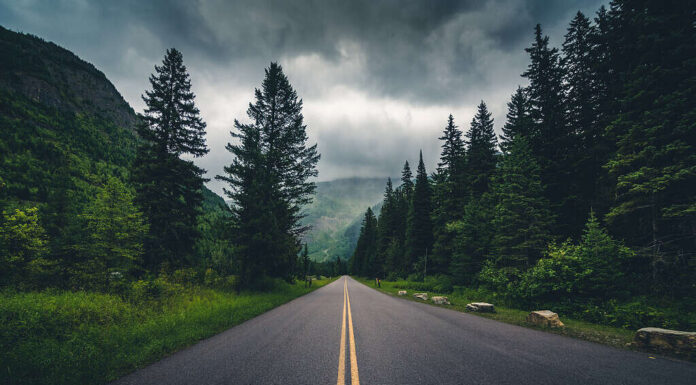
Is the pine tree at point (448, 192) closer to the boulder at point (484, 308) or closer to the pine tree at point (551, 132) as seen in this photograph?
the pine tree at point (551, 132)

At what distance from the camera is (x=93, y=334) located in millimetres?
5586

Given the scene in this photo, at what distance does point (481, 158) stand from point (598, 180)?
10.5 m

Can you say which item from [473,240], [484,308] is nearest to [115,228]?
[484,308]

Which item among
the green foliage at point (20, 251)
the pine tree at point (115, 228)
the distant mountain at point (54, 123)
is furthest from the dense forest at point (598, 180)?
the green foliage at point (20, 251)

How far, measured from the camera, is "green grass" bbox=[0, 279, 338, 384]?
379cm

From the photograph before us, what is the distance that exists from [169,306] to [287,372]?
7882mm

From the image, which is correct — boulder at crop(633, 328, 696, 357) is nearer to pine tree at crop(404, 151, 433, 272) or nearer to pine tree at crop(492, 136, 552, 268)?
pine tree at crop(492, 136, 552, 268)

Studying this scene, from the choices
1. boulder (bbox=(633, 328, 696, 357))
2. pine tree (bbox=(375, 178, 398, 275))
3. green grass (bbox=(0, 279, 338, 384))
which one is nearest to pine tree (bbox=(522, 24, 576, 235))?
boulder (bbox=(633, 328, 696, 357))

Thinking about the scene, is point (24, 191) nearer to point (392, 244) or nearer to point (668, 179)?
point (392, 244)

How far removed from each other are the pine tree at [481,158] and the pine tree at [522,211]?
20.1ft

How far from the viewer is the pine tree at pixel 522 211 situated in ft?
49.7

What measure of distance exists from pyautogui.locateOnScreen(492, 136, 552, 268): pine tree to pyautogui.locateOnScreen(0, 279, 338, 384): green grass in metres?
17.0

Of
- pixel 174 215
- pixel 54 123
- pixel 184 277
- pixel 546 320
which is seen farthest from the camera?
pixel 54 123

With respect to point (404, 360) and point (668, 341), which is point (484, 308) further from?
point (404, 360)
